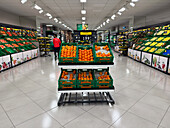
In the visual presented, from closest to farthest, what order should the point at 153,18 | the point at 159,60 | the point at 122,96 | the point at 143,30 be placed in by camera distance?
the point at 122,96, the point at 159,60, the point at 143,30, the point at 153,18

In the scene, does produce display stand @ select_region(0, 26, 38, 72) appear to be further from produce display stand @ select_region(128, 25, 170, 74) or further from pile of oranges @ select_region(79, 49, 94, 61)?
produce display stand @ select_region(128, 25, 170, 74)

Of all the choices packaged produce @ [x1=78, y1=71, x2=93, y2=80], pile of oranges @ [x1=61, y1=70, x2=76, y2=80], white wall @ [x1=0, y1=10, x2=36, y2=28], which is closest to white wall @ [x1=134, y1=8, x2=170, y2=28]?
packaged produce @ [x1=78, y1=71, x2=93, y2=80]

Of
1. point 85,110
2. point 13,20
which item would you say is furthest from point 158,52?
point 13,20

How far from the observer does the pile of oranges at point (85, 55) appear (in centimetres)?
275

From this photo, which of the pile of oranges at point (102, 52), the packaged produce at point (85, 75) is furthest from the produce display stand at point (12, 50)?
the pile of oranges at point (102, 52)

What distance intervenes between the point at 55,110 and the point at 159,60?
5.54 m

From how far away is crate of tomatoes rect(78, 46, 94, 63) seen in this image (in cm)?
271

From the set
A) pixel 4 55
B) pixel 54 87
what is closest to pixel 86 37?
pixel 54 87

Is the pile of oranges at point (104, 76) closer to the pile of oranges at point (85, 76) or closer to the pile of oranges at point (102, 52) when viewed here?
the pile of oranges at point (85, 76)

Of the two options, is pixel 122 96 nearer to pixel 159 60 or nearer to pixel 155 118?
pixel 155 118

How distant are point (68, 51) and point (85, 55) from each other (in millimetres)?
448

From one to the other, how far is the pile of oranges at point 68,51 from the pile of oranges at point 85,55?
0.19 metres

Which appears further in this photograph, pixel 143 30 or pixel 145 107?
pixel 143 30

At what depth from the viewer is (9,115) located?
2.36m
